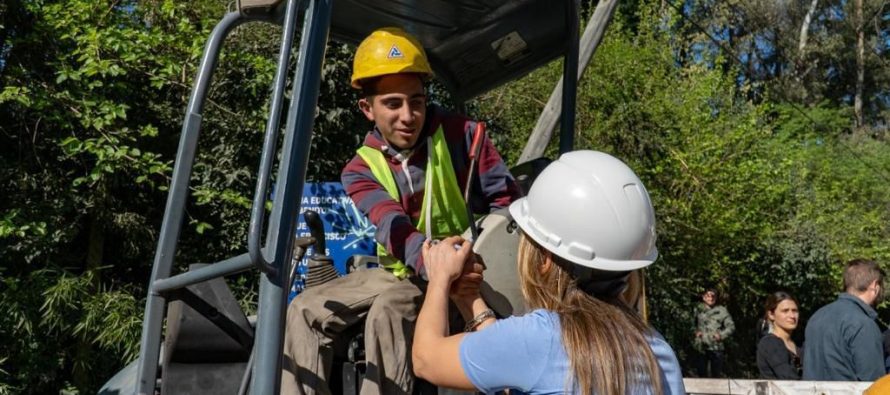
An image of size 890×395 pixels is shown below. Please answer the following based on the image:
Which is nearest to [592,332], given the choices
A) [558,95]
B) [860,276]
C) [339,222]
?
[860,276]

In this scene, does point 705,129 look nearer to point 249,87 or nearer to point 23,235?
point 249,87

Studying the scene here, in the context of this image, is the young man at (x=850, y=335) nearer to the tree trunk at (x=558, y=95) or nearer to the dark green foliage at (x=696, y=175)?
the tree trunk at (x=558, y=95)

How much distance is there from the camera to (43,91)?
873cm

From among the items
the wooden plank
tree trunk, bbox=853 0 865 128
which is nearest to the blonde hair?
the wooden plank

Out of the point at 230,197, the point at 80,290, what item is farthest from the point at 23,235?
the point at 230,197

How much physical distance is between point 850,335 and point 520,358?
192 inches

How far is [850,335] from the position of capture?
676 cm

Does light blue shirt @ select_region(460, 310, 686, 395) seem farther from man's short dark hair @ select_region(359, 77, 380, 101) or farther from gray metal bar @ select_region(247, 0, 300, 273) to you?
man's short dark hair @ select_region(359, 77, 380, 101)

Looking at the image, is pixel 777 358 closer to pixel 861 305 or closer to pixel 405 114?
pixel 861 305

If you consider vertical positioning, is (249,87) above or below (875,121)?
below

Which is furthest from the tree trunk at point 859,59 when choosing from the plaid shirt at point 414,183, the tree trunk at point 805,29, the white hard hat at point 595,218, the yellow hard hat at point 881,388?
the white hard hat at point 595,218

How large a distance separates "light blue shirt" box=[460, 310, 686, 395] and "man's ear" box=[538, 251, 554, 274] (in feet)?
0.59

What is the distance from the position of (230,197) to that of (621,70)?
28.8ft

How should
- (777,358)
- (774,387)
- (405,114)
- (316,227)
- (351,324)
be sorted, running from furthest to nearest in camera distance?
1. (777,358)
2. (774,387)
3. (316,227)
4. (405,114)
5. (351,324)
